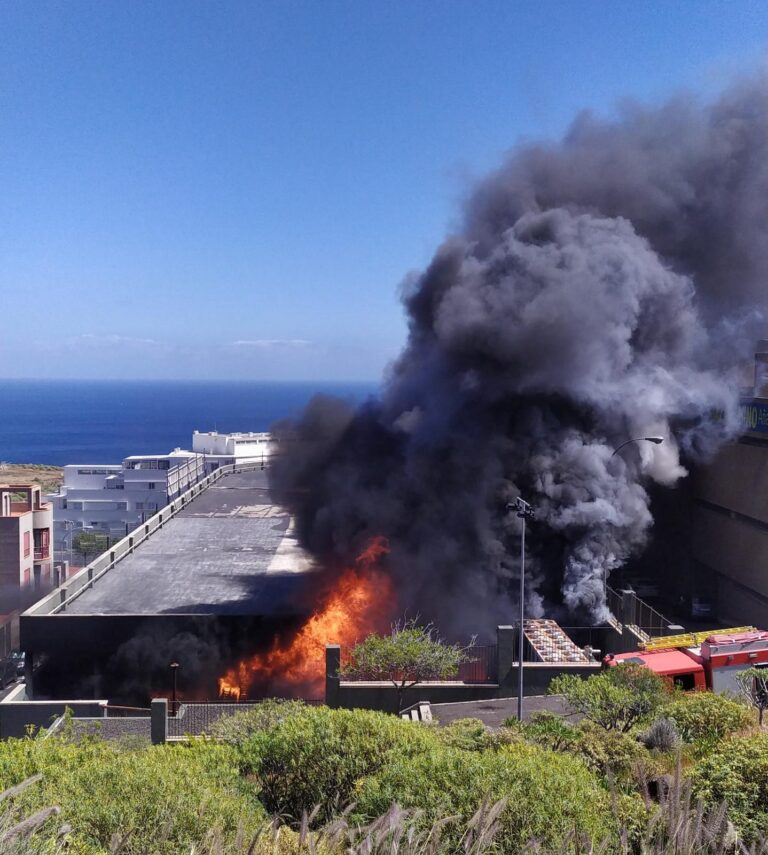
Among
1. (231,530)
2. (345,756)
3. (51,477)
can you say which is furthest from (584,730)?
(51,477)

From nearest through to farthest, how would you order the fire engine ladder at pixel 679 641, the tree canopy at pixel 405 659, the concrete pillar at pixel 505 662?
the fire engine ladder at pixel 679 641 → the tree canopy at pixel 405 659 → the concrete pillar at pixel 505 662

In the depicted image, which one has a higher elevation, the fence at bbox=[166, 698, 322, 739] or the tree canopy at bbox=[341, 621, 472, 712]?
the tree canopy at bbox=[341, 621, 472, 712]

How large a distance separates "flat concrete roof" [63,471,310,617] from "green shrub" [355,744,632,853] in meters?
20.0

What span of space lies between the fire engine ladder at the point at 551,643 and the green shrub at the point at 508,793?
1314 centimetres

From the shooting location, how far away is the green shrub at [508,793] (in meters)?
9.54

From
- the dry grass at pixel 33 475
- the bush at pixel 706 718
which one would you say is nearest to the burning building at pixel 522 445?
the bush at pixel 706 718

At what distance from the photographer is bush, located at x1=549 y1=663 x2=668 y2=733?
15906 mm

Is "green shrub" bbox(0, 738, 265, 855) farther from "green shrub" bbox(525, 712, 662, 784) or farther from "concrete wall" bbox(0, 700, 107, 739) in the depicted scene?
"concrete wall" bbox(0, 700, 107, 739)

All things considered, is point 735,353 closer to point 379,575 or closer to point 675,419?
point 675,419

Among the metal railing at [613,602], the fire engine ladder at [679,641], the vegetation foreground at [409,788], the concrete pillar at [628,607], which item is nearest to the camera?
the vegetation foreground at [409,788]

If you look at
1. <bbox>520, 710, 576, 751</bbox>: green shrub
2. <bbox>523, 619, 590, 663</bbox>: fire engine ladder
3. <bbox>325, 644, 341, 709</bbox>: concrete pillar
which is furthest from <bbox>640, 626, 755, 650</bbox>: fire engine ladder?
<bbox>325, 644, 341, 709</bbox>: concrete pillar

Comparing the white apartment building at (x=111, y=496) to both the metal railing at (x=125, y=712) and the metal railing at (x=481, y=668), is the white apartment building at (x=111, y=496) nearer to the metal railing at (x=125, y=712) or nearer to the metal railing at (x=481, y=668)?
the metal railing at (x=125, y=712)

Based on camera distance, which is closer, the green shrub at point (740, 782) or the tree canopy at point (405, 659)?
the green shrub at point (740, 782)

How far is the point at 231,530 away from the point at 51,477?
317ft
